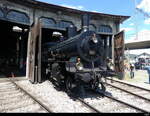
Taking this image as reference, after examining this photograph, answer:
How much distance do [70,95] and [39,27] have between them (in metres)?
5.20

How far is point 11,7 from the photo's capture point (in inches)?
575

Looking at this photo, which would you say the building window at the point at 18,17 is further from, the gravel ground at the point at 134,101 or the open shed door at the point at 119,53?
the gravel ground at the point at 134,101

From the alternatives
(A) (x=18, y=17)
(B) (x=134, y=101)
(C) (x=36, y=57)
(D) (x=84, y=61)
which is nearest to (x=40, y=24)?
(C) (x=36, y=57)

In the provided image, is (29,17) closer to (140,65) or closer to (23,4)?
(23,4)

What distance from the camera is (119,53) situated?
48.5ft

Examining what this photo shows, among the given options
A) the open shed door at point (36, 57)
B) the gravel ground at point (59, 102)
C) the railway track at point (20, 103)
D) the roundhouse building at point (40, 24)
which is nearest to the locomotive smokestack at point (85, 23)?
the roundhouse building at point (40, 24)

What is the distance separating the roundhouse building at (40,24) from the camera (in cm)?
1190

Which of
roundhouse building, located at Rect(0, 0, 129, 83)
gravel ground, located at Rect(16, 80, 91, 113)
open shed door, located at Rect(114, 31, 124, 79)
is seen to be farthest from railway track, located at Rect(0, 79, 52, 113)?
open shed door, located at Rect(114, 31, 124, 79)

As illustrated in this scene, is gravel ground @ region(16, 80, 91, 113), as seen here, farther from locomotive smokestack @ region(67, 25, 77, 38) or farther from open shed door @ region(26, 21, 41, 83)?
locomotive smokestack @ region(67, 25, 77, 38)

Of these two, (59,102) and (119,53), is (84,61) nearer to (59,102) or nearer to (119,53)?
(59,102)

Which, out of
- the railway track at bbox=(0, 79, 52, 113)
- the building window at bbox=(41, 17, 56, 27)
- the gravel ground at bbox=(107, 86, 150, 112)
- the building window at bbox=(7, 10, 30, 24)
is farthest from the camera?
the building window at bbox=(41, 17, 56, 27)

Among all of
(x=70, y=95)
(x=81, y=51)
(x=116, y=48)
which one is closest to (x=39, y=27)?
(x=81, y=51)

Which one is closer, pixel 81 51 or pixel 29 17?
pixel 81 51

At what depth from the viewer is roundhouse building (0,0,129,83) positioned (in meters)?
11.9
